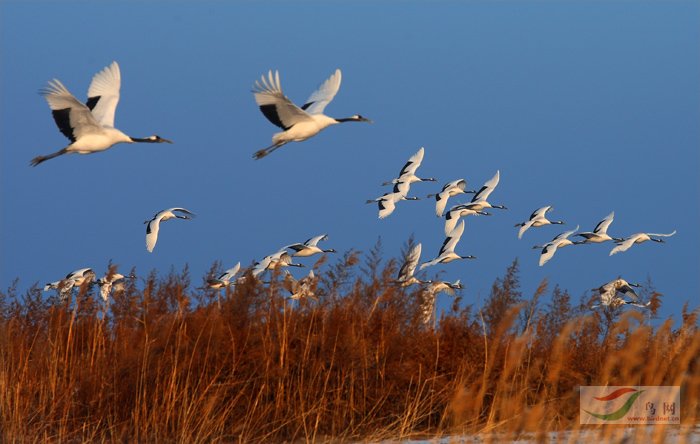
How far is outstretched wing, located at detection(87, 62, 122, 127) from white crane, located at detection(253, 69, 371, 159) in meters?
1.94

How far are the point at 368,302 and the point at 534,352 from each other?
156 centimetres

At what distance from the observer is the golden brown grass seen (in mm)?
8070

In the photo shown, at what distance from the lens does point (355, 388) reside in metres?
8.66

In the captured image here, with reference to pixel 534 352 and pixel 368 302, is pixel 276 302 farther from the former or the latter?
pixel 534 352

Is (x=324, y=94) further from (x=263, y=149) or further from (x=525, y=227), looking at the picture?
(x=525, y=227)

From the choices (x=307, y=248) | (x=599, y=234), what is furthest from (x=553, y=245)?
(x=307, y=248)

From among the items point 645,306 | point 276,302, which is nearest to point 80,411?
point 276,302

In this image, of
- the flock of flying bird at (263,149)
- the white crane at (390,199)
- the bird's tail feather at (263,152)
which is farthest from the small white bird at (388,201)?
the bird's tail feather at (263,152)

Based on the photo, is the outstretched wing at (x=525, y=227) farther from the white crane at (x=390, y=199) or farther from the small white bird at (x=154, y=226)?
the small white bird at (x=154, y=226)

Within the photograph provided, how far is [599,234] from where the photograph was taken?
79.6 ft

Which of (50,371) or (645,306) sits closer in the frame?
(50,371)

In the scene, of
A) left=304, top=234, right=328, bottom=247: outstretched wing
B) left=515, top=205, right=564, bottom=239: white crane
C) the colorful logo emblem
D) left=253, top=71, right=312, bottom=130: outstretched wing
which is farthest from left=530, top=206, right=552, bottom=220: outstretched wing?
the colorful logo emblem

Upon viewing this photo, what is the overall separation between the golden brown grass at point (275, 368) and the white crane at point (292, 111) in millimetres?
3446

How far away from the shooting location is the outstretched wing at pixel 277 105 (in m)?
11.9
